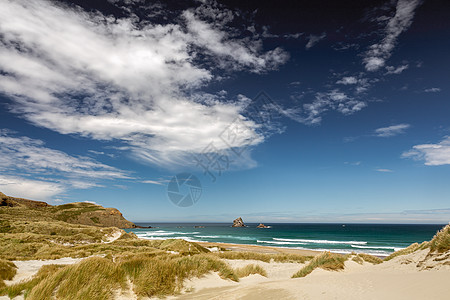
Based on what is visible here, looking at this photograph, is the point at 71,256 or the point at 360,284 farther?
the point at 71,256

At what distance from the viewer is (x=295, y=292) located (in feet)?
18.2

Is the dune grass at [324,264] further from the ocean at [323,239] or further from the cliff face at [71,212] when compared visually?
the cliff face at [71,212]

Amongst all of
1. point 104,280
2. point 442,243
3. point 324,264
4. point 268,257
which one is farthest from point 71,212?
point 442,243

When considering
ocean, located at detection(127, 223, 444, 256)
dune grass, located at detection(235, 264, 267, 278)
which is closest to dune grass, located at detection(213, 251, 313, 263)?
dune grass, located at detection(235, 264, 267, 278)

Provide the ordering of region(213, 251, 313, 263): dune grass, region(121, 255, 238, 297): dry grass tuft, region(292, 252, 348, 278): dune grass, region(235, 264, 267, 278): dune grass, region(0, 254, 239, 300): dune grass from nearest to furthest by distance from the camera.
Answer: region(0, 254, 239, 300): dune grass → region(121, 255, 238, 297): dry grass tuft → region(235, 264, 267, 278): dune grass → region(292, 252, 348, 278): dune grass → region(213, 251, 313, 263): dune grass

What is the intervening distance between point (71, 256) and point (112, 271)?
16.9m

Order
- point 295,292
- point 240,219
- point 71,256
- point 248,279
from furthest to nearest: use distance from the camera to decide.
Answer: point 240,219
point 71,256
point 248,279
point 295,292

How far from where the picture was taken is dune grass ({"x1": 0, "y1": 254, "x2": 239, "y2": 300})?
19.6 feet

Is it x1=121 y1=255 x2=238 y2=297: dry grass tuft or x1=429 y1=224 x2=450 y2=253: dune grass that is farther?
x1=429 y1=224 x2=450 y2=253: dune grass

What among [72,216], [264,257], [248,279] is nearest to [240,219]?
[72,216]

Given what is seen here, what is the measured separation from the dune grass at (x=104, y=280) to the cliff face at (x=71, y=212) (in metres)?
74.8

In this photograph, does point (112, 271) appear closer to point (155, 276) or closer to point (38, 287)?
point (155, 276)

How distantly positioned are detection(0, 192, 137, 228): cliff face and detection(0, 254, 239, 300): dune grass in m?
74.8

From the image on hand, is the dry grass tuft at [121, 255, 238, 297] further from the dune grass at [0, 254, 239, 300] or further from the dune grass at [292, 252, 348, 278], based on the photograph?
the dune grass at [292, 252, 348, 278]
